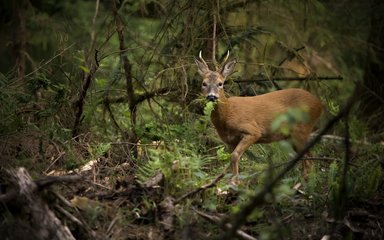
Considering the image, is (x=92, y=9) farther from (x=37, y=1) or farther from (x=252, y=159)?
(x=252, y=159)

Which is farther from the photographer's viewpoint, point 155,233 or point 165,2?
point 165,2

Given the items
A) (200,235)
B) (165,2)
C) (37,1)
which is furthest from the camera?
(37,1)

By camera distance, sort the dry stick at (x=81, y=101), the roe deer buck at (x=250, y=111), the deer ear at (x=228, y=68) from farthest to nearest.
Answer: the deer ear at (x=228, y=68)
the roe deer buck at (x=250, y=111)
the dry stick at (x=81, y=101)

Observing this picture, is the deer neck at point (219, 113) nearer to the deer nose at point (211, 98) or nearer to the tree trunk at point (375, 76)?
the deer nose at point (211, 98)

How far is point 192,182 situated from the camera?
5773 millimetres

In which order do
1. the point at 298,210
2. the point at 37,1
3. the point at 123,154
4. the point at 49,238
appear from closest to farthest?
the point at 49,238, the point at 298,210, the point at 123,154, the point at 37,1

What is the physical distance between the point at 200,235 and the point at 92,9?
24.9ft

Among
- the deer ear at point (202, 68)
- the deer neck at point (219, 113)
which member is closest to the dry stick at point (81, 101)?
the deer ear at point (202, 68)

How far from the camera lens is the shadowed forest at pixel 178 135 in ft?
17.0

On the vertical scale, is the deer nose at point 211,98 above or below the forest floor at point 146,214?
above

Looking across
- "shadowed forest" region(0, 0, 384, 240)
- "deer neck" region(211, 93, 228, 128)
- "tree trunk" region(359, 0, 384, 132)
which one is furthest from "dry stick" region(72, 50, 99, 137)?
"tree trunk" region(359, 0, 384, 132)

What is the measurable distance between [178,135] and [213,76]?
0.98 metres

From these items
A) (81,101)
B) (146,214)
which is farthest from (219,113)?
(146,214)

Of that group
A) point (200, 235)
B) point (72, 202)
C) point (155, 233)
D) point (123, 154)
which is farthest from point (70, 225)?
point (123, 154)
